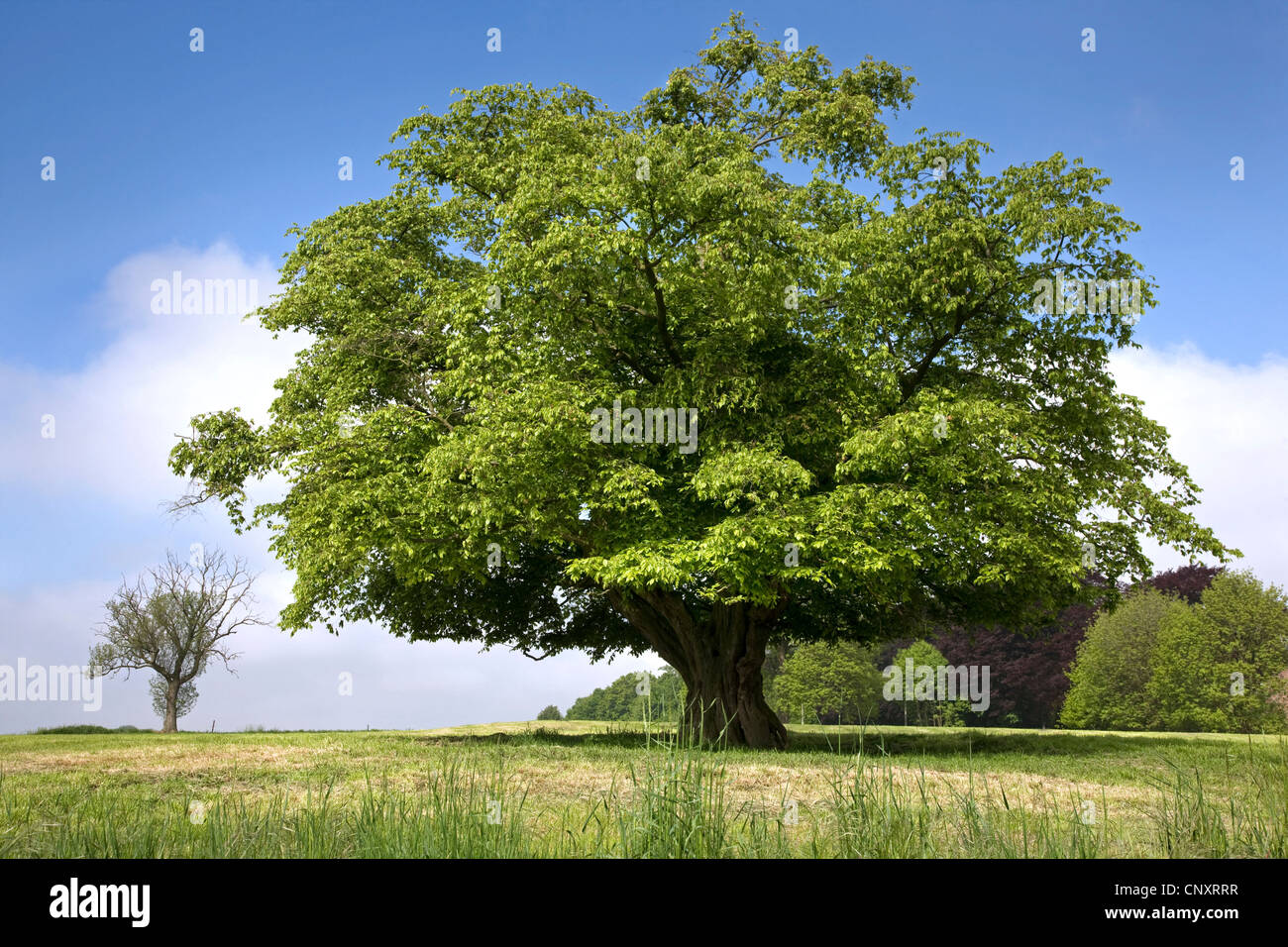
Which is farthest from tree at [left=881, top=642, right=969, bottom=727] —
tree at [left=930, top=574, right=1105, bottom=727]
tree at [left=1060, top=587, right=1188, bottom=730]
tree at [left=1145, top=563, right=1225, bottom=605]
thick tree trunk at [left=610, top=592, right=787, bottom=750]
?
thick tree trunk at [left=610, top=592, right=787, bottom=750]

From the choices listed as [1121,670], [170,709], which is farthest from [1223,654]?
[170,709]

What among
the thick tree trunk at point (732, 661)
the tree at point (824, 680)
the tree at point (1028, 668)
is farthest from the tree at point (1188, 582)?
the thick tree trunk at point (732, 661)

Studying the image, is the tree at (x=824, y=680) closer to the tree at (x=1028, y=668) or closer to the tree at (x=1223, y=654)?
the tree at (x=1028, y=668)

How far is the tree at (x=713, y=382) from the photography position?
17.3 metres

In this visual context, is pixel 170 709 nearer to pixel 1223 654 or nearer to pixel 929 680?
pixel 929 680

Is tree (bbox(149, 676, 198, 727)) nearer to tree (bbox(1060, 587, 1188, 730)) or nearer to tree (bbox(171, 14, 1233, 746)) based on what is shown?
tree (bbox(171, 14, 1233, 746))

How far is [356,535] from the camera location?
18.9 metres

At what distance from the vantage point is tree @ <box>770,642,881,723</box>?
4544cm

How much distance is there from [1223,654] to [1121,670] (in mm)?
5998

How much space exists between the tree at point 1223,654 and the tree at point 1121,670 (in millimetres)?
Answer: 2057
